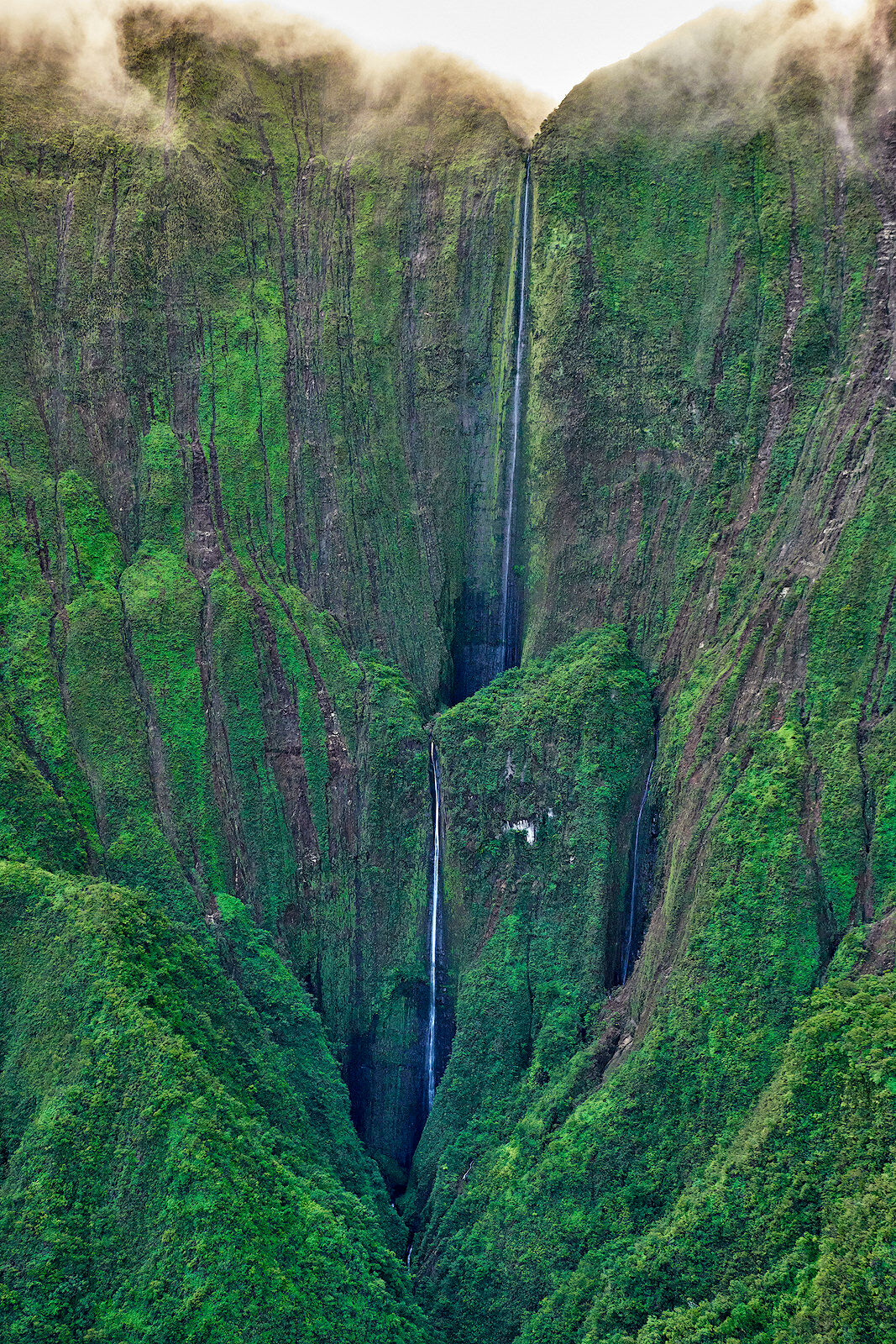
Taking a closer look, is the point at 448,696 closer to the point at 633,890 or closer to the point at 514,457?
the point at 514,457

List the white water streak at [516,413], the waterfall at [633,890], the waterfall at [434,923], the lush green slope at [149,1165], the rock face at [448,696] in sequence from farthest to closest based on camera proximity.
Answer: the white water streak at [516,413]
the waterfall at [434,923]
the waterfall at [633,890]
the rock face at [448,696]
the lush green slope at [149,1165]

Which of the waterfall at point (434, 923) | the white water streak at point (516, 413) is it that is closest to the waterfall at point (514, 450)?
the white water streak at point (516, 413)

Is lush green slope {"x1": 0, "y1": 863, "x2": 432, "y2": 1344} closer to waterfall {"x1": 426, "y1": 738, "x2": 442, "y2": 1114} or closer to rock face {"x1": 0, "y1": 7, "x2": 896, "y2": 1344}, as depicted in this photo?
rock face {"x1": 0, "y1": 7, "x2": 896, "y2": 1344}

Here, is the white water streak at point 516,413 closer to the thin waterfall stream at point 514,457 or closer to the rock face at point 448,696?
the thin waterfall stream at point 514,457

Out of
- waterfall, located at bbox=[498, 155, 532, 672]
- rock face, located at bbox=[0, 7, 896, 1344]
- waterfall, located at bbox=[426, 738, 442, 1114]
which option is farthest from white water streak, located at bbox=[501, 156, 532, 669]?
waterfall, located at bbox=[426, 738, 442, 1114]

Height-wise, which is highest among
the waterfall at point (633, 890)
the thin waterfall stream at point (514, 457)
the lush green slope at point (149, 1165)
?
the thin waterfall stream at point (514, 457)

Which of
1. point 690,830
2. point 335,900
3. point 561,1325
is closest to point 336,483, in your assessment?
point 335,900

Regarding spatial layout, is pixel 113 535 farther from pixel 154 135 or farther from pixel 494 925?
pixel 494 925
